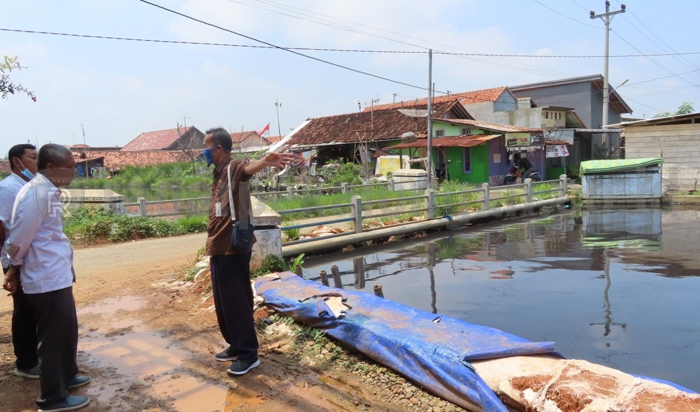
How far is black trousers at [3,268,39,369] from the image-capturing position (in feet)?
11.7

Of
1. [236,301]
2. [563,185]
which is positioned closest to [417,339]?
[236,301]

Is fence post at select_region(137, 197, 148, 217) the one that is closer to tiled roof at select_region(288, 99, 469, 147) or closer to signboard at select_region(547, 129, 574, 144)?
tiled roof at select_region(288, 99, 469, 147)

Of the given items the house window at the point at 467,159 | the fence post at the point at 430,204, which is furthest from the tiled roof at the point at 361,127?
the fence post at the point at 430,204

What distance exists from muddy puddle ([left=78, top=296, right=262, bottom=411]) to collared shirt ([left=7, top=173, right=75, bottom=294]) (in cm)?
88

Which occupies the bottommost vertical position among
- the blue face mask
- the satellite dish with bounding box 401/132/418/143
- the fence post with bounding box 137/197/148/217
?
the fence post with bounding box 137/197/148/217

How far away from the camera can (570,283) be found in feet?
25.7

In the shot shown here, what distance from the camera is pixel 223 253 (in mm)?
3725

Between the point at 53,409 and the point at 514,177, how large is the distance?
23.1m

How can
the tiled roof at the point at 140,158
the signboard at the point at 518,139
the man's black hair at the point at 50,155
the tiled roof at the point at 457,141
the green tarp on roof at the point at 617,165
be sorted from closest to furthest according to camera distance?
the man's black hair at the point at 50,155 < the green tarp on roof at the point at 617,165 < the tiled roof at the point at 457,141 < the signboard at the point at 518,139 < the tiled roof at the point at 140,158

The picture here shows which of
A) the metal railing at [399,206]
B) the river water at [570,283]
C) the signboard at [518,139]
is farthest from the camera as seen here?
the signboard at [518,139]

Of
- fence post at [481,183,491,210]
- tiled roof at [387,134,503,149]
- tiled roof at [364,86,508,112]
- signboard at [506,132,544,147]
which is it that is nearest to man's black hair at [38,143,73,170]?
fence post at [481,183,491,210]

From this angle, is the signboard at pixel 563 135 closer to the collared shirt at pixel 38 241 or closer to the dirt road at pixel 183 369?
the dirt road at pixel 183 369

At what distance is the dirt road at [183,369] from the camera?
3.40 metres

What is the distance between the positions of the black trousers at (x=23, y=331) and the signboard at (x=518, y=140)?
22.0 metres
